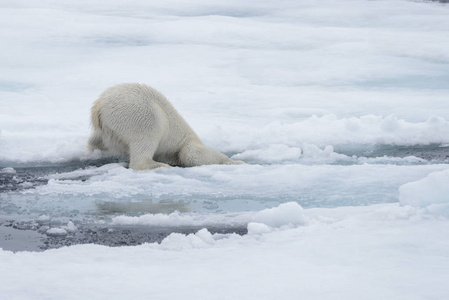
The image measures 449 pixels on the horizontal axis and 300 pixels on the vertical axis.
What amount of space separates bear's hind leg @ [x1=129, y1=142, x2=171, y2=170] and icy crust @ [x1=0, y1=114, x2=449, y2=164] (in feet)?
1.46

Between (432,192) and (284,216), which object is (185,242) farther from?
(432,192)

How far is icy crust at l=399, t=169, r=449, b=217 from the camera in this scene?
3.52 m

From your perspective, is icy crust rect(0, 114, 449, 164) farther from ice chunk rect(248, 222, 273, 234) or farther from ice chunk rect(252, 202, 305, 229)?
ice chunk rect(248, 222, 273, 234)

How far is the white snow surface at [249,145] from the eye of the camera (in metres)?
2.85

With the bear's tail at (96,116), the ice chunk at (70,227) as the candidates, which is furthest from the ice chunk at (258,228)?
the bear's tail at (96,116)

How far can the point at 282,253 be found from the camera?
314 cm

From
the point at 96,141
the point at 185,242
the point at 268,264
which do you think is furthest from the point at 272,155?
the point at 268,264

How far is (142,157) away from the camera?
591 cm

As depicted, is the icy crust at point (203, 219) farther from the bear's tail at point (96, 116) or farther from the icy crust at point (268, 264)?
the bear's tail at point (96, 116)

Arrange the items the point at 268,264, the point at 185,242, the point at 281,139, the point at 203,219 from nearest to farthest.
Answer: the point at 268,264 < the point at 185,242 < the point at 203,219 < the point at 281,139

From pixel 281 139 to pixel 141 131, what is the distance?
1532mm

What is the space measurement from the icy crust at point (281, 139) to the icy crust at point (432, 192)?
2615 mm

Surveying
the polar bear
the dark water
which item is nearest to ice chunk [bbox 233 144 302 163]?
the polar bear

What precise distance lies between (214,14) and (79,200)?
12304 millimetres
